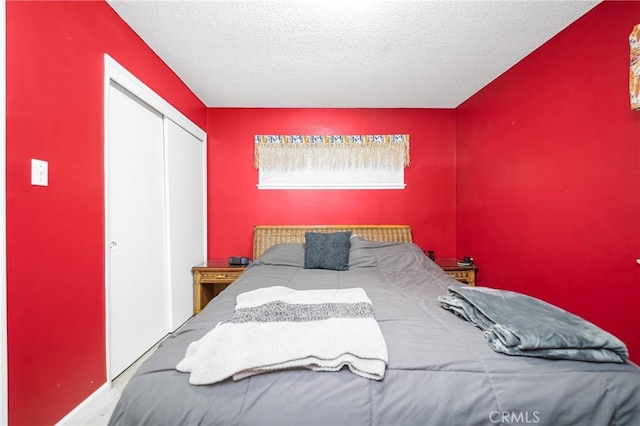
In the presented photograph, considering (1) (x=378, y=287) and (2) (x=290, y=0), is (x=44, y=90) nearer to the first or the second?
(2) (x=290, y=0)

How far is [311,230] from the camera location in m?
3.10

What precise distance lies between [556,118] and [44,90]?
119 inches

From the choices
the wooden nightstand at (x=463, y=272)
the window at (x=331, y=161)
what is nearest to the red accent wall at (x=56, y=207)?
the window at (x=331, y=161)

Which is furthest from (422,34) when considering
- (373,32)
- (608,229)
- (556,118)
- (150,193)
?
(150,193)

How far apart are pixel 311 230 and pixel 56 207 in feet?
7.03

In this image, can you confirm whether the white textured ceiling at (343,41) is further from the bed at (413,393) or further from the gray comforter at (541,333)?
the bed at (413,393)

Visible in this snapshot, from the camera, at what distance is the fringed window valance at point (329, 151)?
315 cm

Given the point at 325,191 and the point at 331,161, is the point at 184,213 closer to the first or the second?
the point at 325,191

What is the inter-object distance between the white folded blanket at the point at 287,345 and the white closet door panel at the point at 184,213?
5.29 feet

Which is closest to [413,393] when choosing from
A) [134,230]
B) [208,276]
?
[134,230]

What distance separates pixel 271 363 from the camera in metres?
0.85

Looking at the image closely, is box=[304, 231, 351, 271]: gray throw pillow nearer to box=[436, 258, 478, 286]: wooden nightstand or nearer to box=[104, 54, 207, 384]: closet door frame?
box=[436, 258, 478, 286]: wooden nightstand

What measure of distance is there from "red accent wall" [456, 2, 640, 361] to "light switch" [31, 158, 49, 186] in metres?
2.96

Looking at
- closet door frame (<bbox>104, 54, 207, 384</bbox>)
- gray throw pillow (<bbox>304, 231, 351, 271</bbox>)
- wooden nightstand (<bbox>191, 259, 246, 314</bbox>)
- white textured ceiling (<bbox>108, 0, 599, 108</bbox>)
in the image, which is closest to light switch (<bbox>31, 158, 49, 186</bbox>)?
closet door frame (<bbox>104, 54, 207, 384</bbox>)
